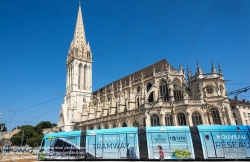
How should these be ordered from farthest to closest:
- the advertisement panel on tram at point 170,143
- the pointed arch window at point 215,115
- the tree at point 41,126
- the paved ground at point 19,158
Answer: the tree at point 41,126 < the pointed arch window at point 215,115 < the paved ground at point 19,158 < the advertisement panel on tram at point 170,143

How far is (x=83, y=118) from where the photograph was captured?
1911 inches

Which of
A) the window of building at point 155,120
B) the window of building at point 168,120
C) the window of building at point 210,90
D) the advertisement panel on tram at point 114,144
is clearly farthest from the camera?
Answer: the window of building at point 210,90

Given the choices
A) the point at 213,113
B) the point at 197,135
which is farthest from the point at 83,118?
the point at 197,135

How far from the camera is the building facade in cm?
4638

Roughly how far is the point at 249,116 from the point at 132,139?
48384 mm

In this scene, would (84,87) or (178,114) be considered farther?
(84,87)

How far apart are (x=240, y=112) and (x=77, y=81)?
46.9 meters

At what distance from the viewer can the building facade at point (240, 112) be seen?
152 ft

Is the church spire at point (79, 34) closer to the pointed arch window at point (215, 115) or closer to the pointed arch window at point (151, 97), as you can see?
the pointed arch window at point (151, 97)

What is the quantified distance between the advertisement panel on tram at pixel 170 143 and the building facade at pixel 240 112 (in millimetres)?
40349

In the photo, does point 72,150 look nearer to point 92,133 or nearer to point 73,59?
point 92,133

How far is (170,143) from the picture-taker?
13758 millimetres

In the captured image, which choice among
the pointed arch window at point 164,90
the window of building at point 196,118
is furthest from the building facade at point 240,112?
the window of building at point 196,118

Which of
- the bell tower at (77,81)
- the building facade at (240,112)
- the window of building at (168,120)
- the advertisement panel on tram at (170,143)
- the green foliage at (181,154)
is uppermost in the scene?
the bell tower at (77,81)
